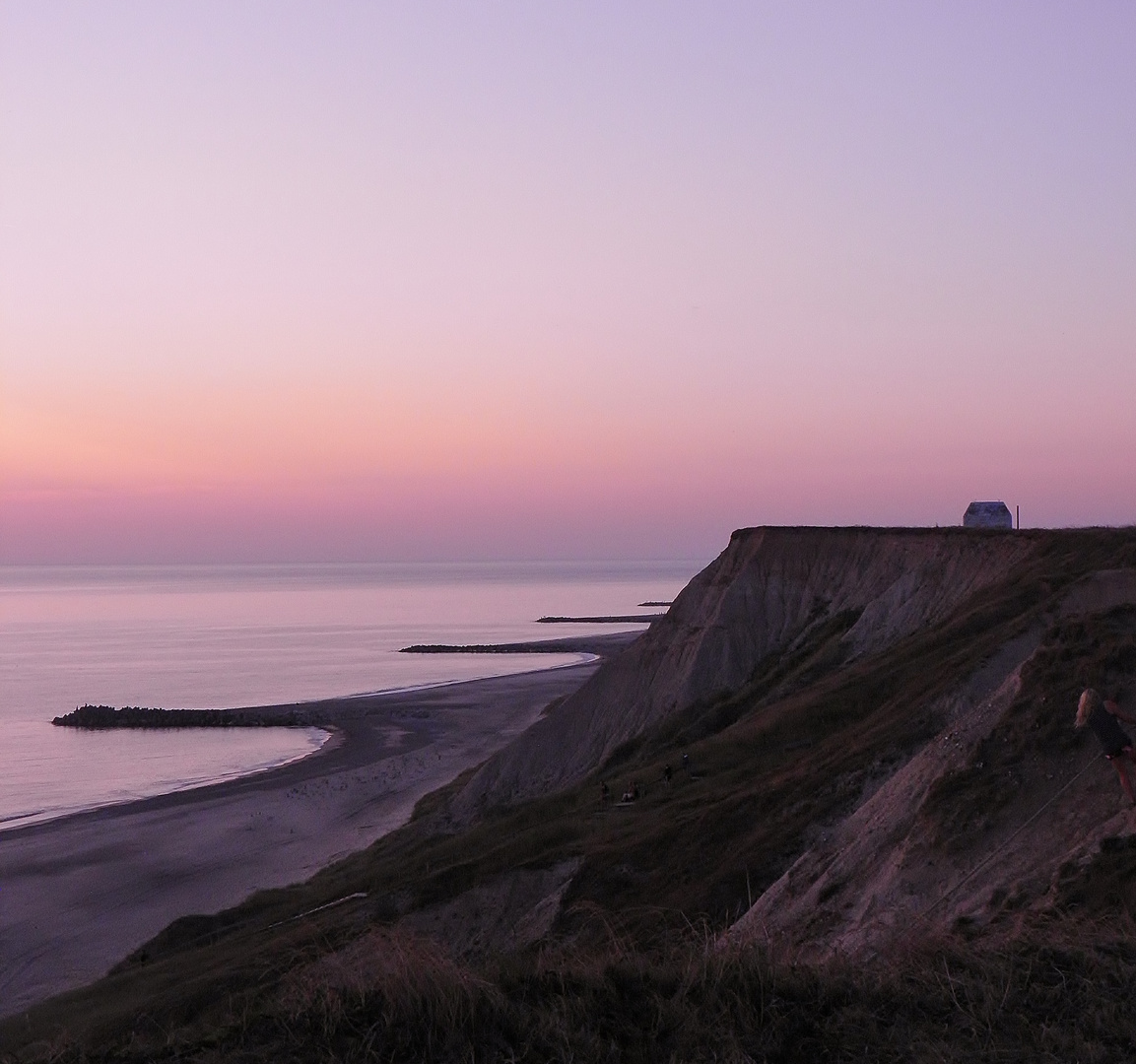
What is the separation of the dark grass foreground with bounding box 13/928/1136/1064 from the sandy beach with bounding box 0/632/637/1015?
68.3ft

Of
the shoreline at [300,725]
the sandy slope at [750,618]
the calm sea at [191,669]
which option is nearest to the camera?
the sandy slope at [750,618]

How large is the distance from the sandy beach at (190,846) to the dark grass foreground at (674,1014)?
20.8 m

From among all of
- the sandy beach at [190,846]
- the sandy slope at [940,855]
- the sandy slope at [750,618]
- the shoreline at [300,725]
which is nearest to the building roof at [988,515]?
the sandy slope at [750,618]

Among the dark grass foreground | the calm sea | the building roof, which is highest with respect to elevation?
the building roof

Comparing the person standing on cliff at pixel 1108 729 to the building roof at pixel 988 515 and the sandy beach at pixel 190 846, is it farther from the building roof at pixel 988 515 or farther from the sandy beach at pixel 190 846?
the building roof at pixel 988 515

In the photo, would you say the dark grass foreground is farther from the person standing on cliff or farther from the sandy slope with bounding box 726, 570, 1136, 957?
the person standing on cliff

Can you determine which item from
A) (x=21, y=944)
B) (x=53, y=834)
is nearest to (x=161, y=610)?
(x=53, y=834)

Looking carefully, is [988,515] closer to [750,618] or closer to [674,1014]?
[750,618]

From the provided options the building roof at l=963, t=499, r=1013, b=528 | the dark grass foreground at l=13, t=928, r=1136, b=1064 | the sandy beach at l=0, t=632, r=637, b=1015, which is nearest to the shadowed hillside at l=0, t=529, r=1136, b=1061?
the dark grass foreground at l=13, t=928, r=1136, b=1064

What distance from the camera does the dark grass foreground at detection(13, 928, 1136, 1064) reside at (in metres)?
6.59

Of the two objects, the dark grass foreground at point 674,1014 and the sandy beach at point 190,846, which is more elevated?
the dark grass foreground at point 674,1014

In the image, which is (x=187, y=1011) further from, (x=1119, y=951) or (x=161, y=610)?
(x=161, y=610)

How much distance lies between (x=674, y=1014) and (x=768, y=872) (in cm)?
1084

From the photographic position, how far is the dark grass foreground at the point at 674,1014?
21.6ft
